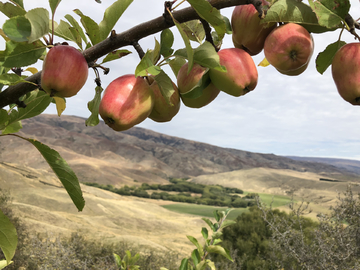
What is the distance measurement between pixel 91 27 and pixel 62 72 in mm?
167

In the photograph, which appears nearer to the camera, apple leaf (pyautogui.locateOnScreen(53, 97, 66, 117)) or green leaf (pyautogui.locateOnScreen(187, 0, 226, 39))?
green leaf (pyautogui.locateOnScreen(187, 0, 226, 39))

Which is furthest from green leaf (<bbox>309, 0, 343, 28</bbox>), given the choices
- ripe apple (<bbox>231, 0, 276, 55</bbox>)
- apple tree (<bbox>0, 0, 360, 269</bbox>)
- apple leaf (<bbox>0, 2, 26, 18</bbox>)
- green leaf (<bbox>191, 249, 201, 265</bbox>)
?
green leaf (<bbox>191, 249, 201, 265</bbox>)

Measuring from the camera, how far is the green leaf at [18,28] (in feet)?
1.58

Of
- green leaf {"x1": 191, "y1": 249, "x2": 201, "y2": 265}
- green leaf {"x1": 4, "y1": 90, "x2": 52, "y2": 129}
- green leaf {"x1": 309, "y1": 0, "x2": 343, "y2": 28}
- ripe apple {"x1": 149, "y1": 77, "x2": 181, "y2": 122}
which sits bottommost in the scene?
green leaf {"x1": 191, "y1": 249, "x2": 201, "y2": 265}

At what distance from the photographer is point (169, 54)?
79 cm

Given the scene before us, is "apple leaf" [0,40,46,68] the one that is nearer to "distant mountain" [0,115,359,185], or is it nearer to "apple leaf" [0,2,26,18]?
"apple leaf" [0,2,26,18]

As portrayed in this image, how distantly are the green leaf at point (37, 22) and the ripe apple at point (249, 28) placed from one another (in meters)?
0.44

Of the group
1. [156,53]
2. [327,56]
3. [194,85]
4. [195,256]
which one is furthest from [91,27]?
[195,256]

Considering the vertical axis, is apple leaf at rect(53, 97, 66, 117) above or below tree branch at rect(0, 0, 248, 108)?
below

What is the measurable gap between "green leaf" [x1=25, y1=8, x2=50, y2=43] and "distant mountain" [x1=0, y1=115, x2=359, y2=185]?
29340 mm

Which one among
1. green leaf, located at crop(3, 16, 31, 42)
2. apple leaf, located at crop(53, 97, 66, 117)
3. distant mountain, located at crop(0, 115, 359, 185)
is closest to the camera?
green leaf, located at crop(3, 16, 31, 42)

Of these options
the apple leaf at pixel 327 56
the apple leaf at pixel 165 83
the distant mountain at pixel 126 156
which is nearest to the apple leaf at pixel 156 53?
the apple leaf at pixel 165 83

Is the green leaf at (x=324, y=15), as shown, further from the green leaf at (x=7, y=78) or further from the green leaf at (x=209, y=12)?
the green leaf at (x=7, y=78)

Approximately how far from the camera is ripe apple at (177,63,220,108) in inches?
26.6
